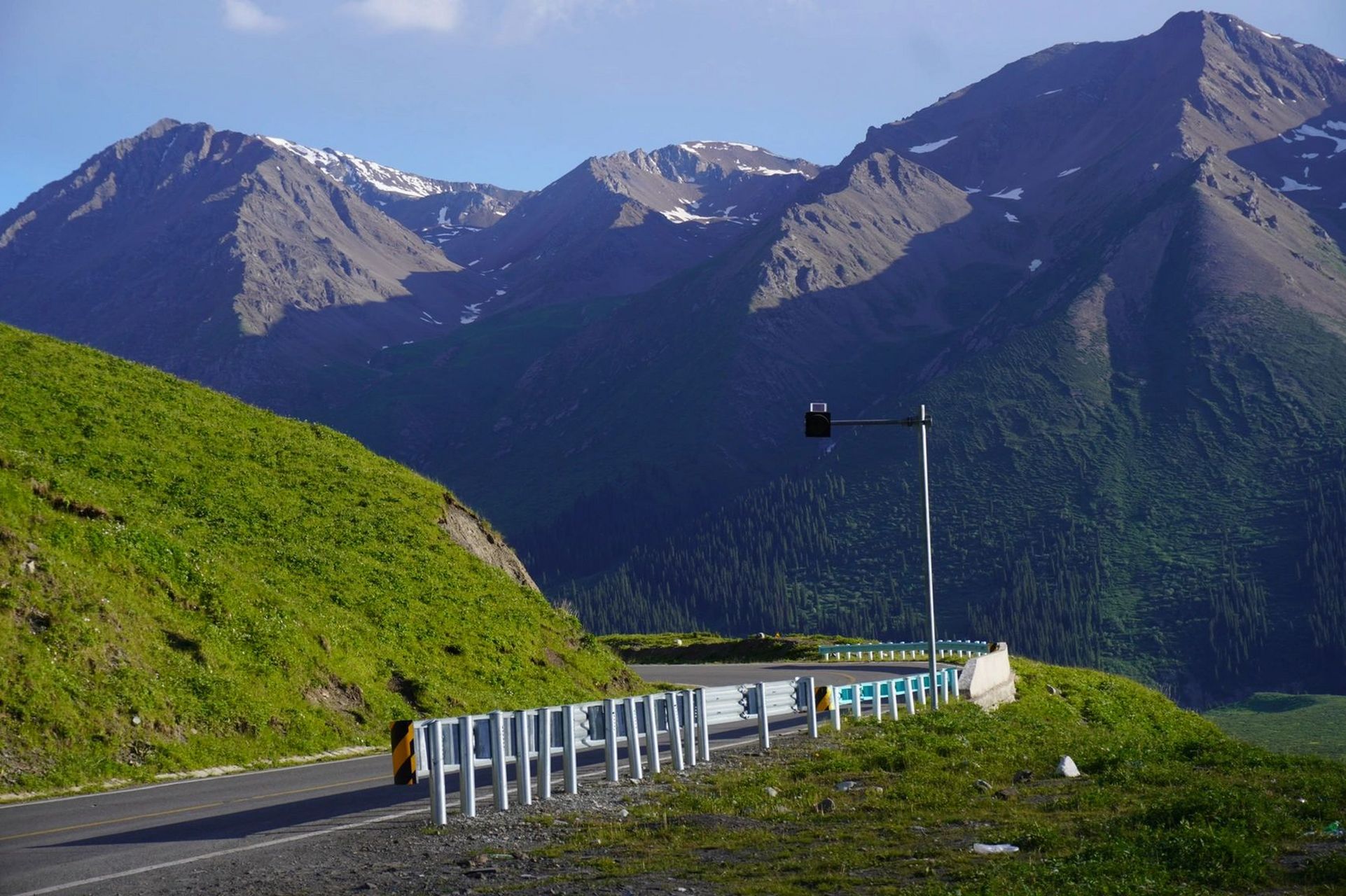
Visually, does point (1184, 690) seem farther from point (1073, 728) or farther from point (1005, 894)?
point (1005, 894)

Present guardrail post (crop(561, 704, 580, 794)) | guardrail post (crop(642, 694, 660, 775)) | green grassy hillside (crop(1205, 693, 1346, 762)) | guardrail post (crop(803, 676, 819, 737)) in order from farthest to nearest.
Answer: green grassy hillside (crop(1205, 693, 1346, 762)) < guardrail post (crop(803, 676, 819, 737)) < guardrail post (crop(642, 694, 660, 775)) < guardrail post (crop(561, 704, 580, 794))

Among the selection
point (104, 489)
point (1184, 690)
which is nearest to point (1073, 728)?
point (104, 489)

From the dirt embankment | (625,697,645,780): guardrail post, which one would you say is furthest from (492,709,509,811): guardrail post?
the dirt embankment

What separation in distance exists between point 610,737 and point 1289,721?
12735cm

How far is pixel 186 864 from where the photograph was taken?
1386 cm

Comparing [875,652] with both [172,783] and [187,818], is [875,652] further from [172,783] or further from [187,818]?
[187,818]

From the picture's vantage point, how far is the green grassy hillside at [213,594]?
2355 centimetres

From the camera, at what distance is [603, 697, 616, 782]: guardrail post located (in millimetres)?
19531

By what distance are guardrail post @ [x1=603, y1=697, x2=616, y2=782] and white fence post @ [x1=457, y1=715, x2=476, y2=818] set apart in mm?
3301

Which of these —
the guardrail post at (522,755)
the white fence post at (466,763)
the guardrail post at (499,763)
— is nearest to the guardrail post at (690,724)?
the guardrail post at (522,755)

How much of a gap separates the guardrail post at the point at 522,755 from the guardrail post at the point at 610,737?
2.07 meters

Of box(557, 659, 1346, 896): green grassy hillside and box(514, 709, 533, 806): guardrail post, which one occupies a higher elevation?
box(514, 709, 533, 806): guardrail post

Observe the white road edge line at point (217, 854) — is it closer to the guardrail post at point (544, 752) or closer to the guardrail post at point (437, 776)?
the guardrail post at point (544, 752)

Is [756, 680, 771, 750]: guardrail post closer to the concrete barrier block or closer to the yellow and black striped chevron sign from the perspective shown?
the yellow and black striped chevron sign
